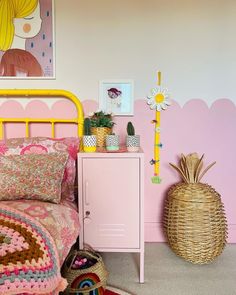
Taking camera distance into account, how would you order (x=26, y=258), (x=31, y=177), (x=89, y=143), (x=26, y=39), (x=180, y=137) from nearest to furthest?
(x=26, y=258) < (x=31, y=177) < (x=89, y=143) < (x=26, y=39) < (x=180, y=137)

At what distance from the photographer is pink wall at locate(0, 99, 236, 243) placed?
2.00 meters

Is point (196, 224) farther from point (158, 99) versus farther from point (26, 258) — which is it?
point (26, 258)

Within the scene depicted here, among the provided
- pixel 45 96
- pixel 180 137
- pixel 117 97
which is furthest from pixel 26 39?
pixel 180 137

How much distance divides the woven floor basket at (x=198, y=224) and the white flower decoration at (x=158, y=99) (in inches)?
22.4

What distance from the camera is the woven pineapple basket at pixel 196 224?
173 centimetres

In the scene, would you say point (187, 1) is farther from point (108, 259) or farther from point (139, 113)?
point (108, 259)

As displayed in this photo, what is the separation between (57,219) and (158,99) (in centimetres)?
110

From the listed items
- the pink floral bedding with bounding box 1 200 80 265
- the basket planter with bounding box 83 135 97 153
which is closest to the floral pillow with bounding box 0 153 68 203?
the pink floral bedding with bounding box 1 200 80 265

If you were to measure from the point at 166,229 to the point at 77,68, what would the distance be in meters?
1.22

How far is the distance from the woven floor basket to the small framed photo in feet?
2.16

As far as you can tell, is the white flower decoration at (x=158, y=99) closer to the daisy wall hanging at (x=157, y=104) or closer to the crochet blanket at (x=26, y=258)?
the daisy wall hanging at (x=157, y=104)

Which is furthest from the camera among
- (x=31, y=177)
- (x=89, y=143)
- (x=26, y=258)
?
(x=89, y=143)

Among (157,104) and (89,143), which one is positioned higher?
(157,104)

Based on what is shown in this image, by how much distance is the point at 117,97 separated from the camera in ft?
6.48
